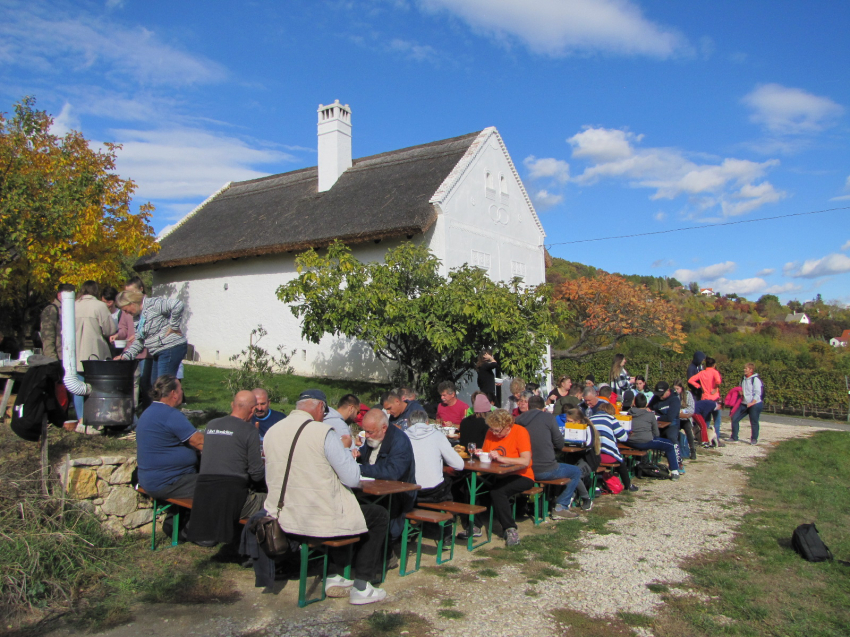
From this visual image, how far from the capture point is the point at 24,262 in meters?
15.3

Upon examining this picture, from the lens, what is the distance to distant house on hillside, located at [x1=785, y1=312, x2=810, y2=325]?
53.8m

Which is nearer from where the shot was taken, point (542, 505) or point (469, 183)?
point (542, 505)

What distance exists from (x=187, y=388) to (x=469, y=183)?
28.6 feet

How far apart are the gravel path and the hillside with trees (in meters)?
6.87

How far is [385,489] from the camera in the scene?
4.86m

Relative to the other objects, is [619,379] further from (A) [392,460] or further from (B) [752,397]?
(A) [392,460]

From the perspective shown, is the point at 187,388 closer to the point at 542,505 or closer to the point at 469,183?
the point at 542,505

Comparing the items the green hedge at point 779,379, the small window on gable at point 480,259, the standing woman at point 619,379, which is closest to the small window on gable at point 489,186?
the small window on gable at point 480,259

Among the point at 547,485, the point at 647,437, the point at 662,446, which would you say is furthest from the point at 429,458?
the point at 662,446

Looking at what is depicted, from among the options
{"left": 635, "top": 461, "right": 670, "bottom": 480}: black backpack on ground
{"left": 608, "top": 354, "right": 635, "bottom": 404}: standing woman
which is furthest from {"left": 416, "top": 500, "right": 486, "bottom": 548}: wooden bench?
{"left": 608, "top": 354, "right": 635, "bottom": 404}: standing woman

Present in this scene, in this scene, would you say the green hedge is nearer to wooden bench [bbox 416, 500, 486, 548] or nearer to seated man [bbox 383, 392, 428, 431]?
seated man [bbox 383, 392, 428, 431]

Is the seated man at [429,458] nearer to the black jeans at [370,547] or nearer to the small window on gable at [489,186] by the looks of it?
the black jeans at [370,547]

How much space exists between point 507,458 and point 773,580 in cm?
253

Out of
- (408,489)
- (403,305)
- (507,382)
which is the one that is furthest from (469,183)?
(408,489)
